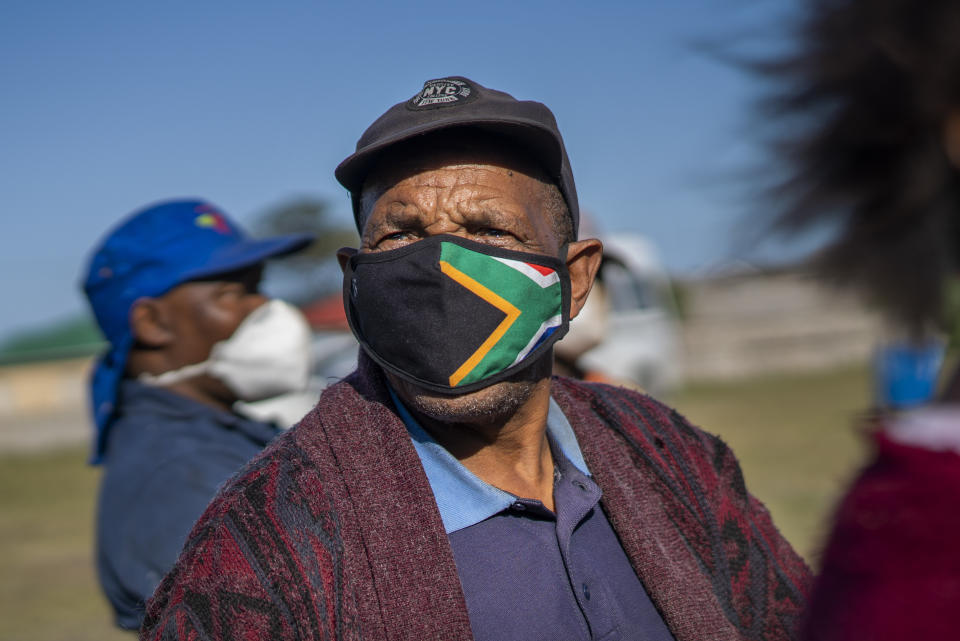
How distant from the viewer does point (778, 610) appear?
215 centimetres

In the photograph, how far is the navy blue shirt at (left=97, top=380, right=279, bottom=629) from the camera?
266 cm

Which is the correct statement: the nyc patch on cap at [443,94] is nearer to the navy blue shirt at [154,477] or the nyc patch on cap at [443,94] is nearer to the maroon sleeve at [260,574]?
the maroon sleeve at [260,574]

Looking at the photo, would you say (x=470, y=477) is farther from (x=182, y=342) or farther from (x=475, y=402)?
(x=182, y=342)

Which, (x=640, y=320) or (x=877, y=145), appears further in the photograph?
(x=640, y=320)

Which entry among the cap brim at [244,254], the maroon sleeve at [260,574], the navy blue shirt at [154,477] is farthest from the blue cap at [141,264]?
the maroon sleeve at [260,574]

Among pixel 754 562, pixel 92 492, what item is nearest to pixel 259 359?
pixel 754 562

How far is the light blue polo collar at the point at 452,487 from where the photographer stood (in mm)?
1918

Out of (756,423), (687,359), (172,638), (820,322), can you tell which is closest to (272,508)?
(172,638)

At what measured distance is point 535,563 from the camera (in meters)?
1.92

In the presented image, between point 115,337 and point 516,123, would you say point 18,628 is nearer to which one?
point 115,337

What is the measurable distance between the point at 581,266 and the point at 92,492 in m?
11.5

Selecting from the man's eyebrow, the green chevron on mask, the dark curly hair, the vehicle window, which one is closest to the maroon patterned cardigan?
the green chevron on mask

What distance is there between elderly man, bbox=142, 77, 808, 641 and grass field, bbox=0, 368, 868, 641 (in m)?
0.79

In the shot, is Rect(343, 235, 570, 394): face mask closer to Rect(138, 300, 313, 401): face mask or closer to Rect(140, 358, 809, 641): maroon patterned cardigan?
Rect(140, 358, 809, 641): maroon patterned cardigan
